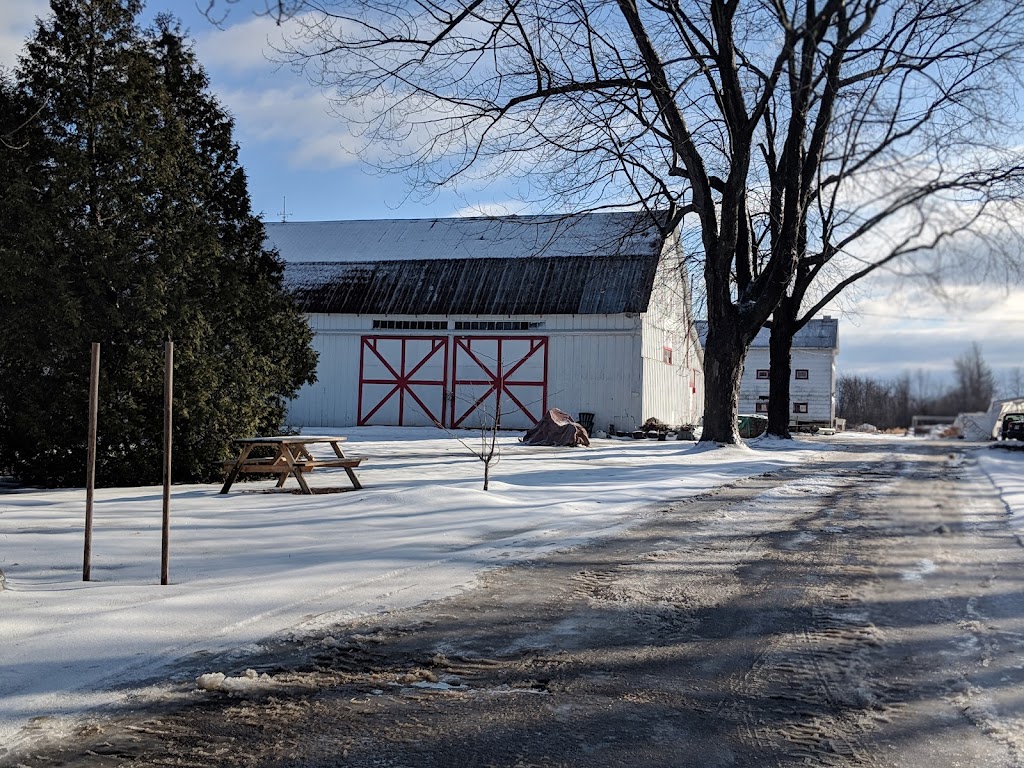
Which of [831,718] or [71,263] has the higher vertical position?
[71,263]

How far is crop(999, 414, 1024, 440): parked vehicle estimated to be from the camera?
1270 inches

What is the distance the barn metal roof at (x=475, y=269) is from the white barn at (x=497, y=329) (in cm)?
6

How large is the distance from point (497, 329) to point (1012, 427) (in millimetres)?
19069

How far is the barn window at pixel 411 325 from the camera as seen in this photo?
34250 millimetres

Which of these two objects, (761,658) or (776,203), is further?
(776,203)

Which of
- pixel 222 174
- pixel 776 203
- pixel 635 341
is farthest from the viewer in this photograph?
pixel 635 341

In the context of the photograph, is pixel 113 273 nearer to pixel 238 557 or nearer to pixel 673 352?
pixel 238 557

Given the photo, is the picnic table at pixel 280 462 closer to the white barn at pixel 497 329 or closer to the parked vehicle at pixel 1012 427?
the white barn at pixel 497 329

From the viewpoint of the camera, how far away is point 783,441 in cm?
2948

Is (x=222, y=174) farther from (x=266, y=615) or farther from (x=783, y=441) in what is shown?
(x=783, y=441)

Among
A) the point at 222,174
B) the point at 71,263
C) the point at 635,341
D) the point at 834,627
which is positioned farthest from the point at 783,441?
the point at 834,627

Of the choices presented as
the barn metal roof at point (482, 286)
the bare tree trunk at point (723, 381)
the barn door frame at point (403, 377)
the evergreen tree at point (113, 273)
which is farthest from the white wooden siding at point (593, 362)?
the evergreen tree at point (113, 273)

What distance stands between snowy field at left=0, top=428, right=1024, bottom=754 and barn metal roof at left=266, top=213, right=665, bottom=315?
18.9 m

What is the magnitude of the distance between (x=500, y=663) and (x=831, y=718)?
154cm
